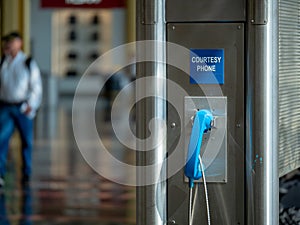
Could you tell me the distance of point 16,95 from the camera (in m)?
10.4

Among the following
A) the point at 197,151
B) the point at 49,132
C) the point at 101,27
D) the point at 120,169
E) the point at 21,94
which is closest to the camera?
the point at 197,151

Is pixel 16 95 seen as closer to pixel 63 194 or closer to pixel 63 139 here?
pixel 63 194

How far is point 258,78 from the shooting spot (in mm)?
3910

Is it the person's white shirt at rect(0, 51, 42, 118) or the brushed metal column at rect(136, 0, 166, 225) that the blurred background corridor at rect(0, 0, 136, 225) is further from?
the brushed metal column at rect(136, 0, 166, 225)

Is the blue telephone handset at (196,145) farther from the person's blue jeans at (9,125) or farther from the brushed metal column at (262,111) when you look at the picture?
the person's blue jeans at (9,125)

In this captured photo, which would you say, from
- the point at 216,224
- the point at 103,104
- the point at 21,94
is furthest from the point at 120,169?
the point at 103,104

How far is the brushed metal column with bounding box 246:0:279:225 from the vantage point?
3.91 meters

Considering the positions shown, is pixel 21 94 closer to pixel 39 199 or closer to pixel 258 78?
pixel 39 199

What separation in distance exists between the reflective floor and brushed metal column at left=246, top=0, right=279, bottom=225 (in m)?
3.91

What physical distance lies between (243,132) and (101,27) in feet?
107

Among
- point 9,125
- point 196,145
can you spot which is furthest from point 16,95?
point 196,145

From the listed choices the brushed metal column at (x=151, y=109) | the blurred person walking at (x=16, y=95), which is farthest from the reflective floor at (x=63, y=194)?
the brushed metal column at (x=151, y=109)

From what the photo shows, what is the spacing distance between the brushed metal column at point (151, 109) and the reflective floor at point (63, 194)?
377cm

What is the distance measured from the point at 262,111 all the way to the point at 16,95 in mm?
6830
